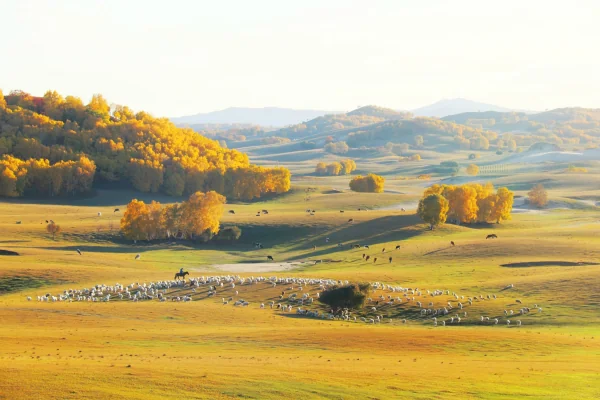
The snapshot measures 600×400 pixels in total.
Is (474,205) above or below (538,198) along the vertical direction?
below

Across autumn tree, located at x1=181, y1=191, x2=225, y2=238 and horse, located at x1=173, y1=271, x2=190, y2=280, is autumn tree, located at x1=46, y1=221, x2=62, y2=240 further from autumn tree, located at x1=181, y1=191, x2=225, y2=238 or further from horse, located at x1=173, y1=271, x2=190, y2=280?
horse, located at x1=173, y1=271, x2=190, y2=280

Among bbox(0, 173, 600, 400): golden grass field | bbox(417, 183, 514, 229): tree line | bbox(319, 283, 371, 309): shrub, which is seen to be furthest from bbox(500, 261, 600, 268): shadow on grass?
bbox(417, 183, 514, 229): tree line

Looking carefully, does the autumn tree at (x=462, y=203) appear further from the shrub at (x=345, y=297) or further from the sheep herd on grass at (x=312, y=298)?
the shrub at (x=345, y=297)

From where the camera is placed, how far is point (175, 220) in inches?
4569

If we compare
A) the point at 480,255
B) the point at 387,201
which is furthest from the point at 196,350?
the point at 387,201

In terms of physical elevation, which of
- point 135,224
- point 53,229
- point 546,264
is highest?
point 135,224

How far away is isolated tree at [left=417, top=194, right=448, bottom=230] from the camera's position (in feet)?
383

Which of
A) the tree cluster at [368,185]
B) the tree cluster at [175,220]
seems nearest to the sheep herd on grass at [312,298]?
the tree cluster at [175,220]

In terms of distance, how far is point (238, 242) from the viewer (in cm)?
11850

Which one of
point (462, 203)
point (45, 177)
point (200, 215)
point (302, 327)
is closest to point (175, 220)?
point (200, 215)

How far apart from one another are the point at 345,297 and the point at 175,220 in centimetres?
5999

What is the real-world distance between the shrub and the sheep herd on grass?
2.74ft

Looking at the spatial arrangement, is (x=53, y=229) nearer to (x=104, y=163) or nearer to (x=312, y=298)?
(x=312, y=298)

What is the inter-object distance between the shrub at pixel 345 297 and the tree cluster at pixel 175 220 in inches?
2263
